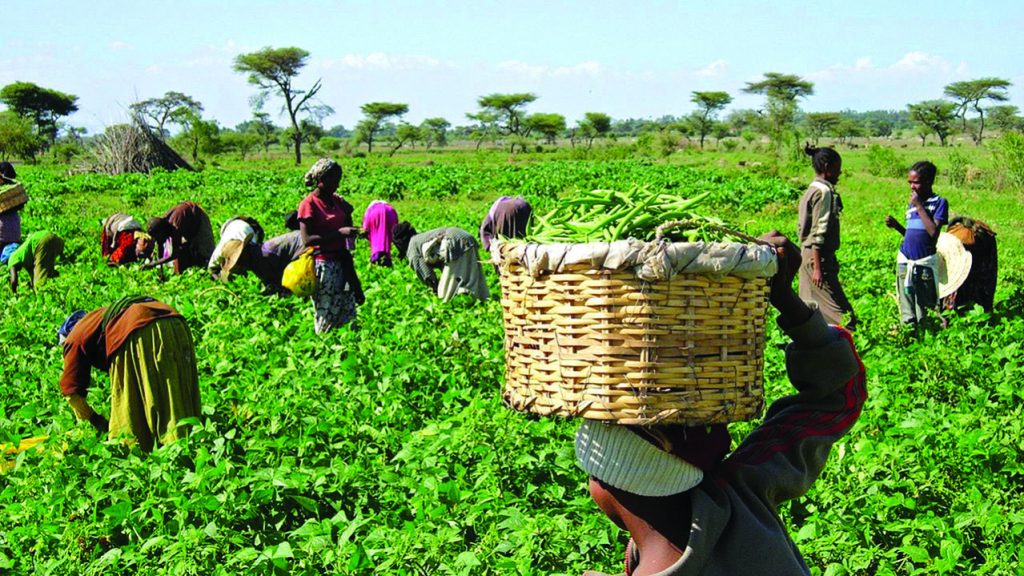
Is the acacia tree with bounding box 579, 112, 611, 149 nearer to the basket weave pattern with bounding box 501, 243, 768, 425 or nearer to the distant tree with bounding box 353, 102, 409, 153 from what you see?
the distant tree with bounding box 353, 102, 409, 153

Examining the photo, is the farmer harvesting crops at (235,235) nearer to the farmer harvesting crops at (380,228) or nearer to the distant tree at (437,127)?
the farmer harvesting crops at (380,228)

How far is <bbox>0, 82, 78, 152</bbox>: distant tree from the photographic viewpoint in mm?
56625

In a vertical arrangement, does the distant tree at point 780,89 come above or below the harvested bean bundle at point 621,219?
above

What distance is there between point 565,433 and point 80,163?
1273 inches

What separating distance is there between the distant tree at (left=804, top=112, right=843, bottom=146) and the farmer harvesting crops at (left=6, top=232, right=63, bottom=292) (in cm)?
6045

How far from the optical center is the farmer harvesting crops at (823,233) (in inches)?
262

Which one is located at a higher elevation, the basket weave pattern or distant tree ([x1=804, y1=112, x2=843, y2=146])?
distant tree ([x1=804, y1=112, x2=843, y2=146])

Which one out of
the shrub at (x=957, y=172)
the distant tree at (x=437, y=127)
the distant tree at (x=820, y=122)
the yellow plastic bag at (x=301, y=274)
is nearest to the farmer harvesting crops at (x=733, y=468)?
the yellow plastic bag at (x=301, y=274)

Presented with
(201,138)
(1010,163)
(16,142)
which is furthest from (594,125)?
(1010,163)

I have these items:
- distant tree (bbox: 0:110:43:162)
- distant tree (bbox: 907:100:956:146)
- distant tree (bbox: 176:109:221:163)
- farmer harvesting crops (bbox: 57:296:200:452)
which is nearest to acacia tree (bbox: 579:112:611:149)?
distant tree (bbox: 907:100:956:146)

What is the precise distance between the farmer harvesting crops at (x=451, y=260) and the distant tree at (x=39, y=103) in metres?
54.7

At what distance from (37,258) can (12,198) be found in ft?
2.45

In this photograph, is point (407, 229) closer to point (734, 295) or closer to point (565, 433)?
point (565, 433)

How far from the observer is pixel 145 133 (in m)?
30.8
